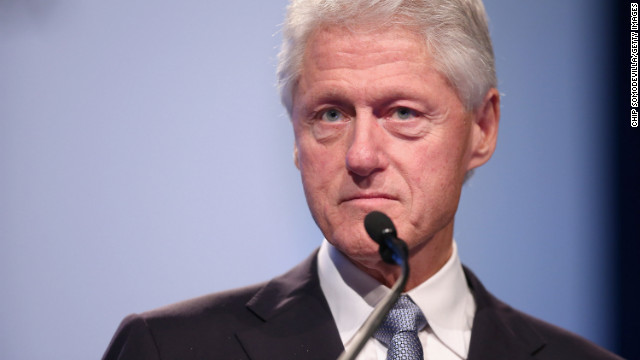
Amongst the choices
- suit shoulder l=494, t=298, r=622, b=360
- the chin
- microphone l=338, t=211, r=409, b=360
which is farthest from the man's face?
suit shoulder l=494, t=298, r=622, b=360

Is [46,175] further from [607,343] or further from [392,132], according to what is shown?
[607,343]

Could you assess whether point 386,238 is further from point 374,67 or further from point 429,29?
point 429,29

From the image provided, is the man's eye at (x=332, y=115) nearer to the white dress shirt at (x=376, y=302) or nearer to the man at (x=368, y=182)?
the man at (x=368, y=182)

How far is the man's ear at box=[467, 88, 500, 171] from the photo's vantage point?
183 cm

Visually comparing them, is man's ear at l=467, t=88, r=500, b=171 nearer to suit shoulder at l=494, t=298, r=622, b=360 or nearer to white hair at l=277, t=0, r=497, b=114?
white hair at l=277, t=0, r=497, b=114

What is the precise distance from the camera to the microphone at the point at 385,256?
44.5 inches

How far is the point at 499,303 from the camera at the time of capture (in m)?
1.96

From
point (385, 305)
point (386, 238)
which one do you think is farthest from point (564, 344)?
point (385, 305)

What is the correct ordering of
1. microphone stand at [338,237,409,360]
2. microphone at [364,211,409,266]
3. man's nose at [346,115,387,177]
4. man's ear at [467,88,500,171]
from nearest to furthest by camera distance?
microphone stand at [338,237,409,360], microphone at [364,211,409,266], man's nose at [346,115,387,177], man's ear at [467,88,500,171]

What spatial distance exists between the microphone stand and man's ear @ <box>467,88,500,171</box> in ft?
1.91

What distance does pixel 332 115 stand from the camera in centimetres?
168

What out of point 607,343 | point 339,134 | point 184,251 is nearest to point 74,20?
point 184,251

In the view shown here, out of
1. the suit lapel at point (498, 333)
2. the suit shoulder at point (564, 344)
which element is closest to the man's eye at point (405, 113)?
the suit lapel at point (498, 333)

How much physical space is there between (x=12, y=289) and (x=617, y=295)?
5.93 ft
